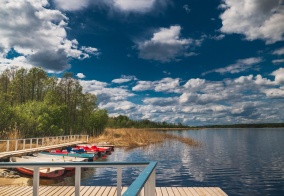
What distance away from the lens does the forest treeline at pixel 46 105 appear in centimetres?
3542

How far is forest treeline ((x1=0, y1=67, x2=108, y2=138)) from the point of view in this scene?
35.4 m

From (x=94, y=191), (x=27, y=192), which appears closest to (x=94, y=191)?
(x=94, y=191)

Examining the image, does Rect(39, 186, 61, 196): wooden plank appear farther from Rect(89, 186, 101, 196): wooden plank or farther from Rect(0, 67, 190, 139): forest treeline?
Rect(0, 67, 190, 139): forest treeline

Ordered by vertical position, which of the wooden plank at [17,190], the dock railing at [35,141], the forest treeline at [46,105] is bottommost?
the wooden plank at [17,190]

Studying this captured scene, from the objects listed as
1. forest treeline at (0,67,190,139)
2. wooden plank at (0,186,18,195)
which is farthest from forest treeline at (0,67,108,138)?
wooden plank at (0,186,18,195)

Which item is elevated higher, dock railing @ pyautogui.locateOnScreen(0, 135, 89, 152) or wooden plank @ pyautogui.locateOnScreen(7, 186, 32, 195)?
dock railing @ pyautogui.locateOnScreen(0, 135, 89, 152)

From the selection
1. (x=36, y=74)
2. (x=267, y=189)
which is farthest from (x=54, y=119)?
Answer: (x=267, y=189)

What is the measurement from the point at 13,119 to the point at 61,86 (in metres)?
27.3

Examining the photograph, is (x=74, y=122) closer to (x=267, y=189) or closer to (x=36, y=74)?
(x=36, y=74)

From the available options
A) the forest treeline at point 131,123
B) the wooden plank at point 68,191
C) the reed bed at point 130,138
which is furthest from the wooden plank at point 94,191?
the forest treeline at point 131,123

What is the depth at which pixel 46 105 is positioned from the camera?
135ft

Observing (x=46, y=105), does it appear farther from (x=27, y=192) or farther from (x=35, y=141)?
(x=27, y=192)

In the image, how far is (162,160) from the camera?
26.8 metres

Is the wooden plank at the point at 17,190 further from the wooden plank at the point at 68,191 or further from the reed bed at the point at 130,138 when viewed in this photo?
the reed bed at the point at 130,138
